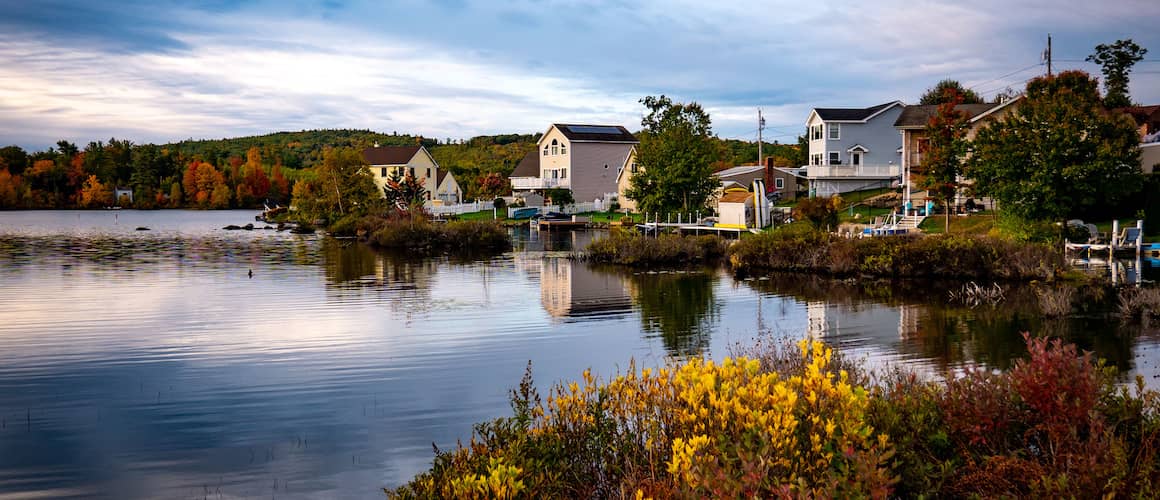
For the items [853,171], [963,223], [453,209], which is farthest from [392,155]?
[963,223]

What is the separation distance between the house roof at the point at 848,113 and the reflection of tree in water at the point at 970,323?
39814 millimetres

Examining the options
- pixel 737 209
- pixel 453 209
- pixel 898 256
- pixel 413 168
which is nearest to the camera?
pixel 898 256

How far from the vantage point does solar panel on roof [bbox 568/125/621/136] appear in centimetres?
9375

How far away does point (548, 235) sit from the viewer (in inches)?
2655

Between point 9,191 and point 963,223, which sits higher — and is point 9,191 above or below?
above

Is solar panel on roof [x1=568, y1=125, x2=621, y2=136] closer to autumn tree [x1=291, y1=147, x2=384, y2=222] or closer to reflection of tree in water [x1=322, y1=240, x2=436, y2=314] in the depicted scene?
autumn tree [x1=291, y1=147, x2=384, y2=222]

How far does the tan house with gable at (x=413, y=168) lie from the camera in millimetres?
103000

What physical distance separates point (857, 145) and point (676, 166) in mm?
20635

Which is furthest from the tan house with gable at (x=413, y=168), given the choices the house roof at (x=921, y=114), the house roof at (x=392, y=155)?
the house roof at (x=921, y=114)

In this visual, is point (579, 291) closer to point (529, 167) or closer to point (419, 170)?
point (529, 167)

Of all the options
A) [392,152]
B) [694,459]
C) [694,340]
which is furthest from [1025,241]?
[392,152]

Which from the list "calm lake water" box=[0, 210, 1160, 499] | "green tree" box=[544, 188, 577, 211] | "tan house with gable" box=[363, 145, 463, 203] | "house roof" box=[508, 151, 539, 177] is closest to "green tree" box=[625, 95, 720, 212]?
"calm lake water" box=[0, 210, 1160, 499]

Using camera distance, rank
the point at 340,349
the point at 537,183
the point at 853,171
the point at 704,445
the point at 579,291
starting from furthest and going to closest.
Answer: the point at 537,183, the point at 853,171, the point at 579,291, the point at 340,349, the point at 704,445

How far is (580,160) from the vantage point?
91250 millimetres
